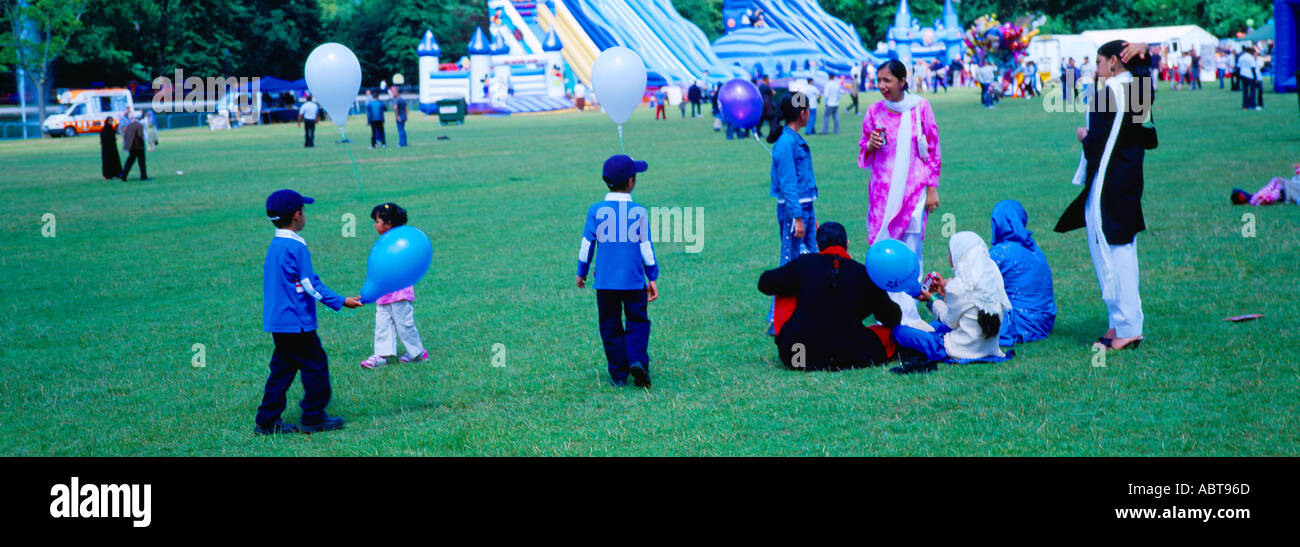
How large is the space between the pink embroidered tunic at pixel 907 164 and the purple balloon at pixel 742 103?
1.91m

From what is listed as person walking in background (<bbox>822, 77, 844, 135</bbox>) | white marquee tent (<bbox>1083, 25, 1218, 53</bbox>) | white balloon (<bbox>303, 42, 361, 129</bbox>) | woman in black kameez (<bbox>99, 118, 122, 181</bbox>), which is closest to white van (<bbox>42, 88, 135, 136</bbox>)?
woman in black kameez (<bbox>99, 118, 122, 181</bbox>)

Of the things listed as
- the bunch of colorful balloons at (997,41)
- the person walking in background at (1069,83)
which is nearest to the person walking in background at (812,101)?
the person walking in background at (1069,83)

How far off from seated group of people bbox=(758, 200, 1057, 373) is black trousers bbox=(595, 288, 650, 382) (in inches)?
32.0

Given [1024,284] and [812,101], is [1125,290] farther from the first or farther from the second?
[812,101]

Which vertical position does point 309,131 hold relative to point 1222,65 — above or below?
below

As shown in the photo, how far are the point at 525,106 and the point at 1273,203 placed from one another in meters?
46.1

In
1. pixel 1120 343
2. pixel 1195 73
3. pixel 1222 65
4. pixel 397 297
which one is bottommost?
pixel 1120 343

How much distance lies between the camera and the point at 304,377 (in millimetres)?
6227

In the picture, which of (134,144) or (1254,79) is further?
(1254,79)

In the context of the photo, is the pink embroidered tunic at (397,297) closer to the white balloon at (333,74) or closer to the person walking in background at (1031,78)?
the white balloon at (333,74)

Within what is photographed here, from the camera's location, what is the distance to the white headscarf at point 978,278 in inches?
275

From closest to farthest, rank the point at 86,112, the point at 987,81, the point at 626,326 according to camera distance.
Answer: the point at 626,326, the point at 987,81, the point at 86,112

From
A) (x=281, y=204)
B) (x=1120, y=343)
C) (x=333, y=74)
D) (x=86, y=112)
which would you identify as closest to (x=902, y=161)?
(x=1120, y=343)

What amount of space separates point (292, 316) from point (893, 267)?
335cm
